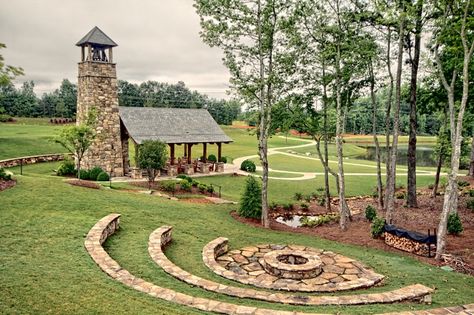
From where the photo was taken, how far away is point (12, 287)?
686 cm

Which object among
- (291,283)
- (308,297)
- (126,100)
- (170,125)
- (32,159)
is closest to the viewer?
(308,297)

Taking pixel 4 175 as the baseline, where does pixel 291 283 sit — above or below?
below

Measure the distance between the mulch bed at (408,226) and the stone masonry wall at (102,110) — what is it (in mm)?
13182

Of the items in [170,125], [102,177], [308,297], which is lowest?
[308,297]

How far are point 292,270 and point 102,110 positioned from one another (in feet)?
70.2

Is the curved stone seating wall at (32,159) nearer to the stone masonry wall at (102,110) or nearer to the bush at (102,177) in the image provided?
the stone masonry wall at (102,110)

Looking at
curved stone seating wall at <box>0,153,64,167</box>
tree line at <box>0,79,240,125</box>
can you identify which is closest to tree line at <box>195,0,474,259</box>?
curved stone seating wall at <box>0,153,64,167</box>

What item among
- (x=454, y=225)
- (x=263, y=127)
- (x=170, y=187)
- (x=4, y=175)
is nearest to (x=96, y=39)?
(x=170, y=187)

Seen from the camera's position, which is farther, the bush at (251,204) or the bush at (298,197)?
the bush at (298,197)

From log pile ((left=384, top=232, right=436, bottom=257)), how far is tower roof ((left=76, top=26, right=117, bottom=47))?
22.0 metres

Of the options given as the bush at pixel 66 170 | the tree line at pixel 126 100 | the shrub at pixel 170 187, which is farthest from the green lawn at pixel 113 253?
the tree line at pixel 126 100

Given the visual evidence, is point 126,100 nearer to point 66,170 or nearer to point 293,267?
point 66,170

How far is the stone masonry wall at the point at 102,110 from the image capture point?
87.1ft

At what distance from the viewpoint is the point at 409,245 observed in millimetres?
13305
